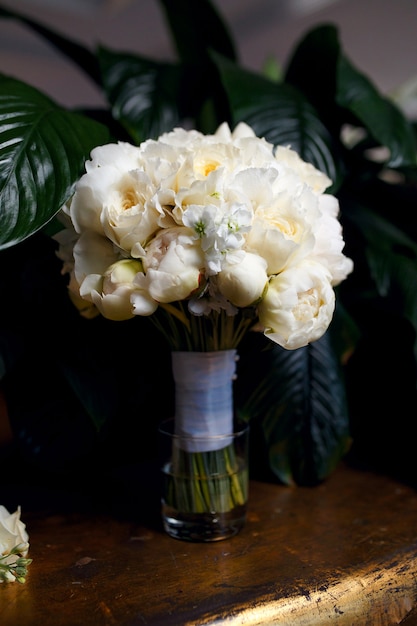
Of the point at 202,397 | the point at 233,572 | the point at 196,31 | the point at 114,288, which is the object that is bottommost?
the point at 233,572

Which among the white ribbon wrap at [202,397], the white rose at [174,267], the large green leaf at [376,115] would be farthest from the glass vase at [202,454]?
the large green leaf at [376,115]

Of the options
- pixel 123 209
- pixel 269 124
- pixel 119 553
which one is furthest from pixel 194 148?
pixel 119 553

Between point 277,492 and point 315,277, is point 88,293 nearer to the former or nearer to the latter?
point 315,277

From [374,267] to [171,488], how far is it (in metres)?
0.38

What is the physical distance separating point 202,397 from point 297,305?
0.14 metres

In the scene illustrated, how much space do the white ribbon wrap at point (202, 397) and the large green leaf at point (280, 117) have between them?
11.9 inches

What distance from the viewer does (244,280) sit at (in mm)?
461

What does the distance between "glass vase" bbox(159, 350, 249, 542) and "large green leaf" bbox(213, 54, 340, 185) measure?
30cm

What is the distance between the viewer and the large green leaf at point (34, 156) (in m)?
0.50

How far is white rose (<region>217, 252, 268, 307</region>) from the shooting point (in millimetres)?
463

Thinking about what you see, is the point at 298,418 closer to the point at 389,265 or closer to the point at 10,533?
the point at 389,265

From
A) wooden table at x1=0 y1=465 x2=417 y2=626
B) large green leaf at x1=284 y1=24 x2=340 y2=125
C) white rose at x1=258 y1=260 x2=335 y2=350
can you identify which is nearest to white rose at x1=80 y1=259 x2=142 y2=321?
white rose at x1=258 y1=260 x2=335 y2=350

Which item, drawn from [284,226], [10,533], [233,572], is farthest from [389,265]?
[10,533]

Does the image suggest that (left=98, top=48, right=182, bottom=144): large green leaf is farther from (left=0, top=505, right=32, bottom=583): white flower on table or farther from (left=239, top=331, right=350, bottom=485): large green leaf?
(left=0, top=505, right=32, bottom=583): white flower on table
